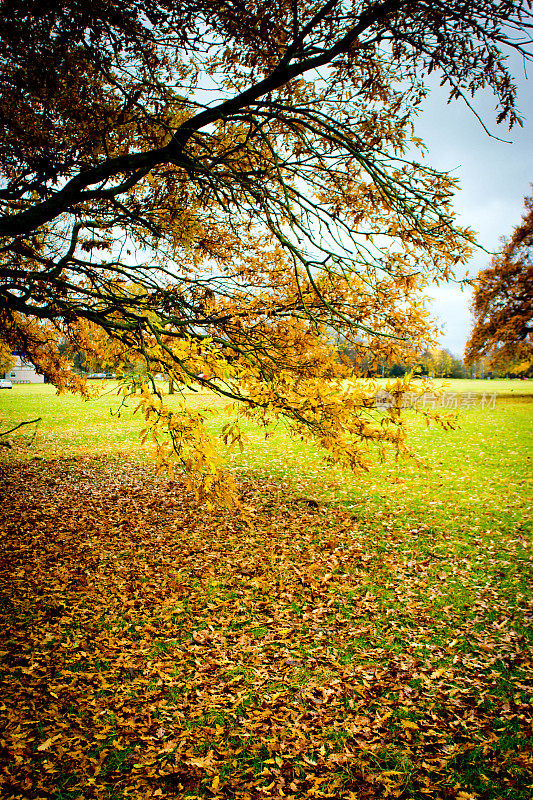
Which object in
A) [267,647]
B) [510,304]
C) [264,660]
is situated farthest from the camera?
[510,304]

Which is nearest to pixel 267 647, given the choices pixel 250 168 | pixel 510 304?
pixel 250 168

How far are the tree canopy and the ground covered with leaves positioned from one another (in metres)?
2.07

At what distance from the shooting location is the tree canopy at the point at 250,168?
3025mm

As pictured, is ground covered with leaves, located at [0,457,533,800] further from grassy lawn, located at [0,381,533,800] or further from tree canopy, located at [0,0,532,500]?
tree canopy, located at [0,0,532,500]

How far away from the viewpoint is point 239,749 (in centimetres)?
298

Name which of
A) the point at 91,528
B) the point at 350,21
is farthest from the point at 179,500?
the point at 350,21

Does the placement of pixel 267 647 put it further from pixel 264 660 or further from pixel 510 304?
pixel 510 304

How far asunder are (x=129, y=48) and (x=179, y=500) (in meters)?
7.29

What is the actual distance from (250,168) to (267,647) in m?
5.24

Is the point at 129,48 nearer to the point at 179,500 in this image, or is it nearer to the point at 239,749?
the point at 239,749

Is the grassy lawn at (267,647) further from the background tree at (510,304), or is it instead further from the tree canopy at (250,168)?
the background tree at (510,304)

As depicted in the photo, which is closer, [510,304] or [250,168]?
[250,168]

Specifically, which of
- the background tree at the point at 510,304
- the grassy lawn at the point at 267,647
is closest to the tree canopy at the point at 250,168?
the grassy lawn at the point at 267,647

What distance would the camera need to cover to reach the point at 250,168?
463 cm
